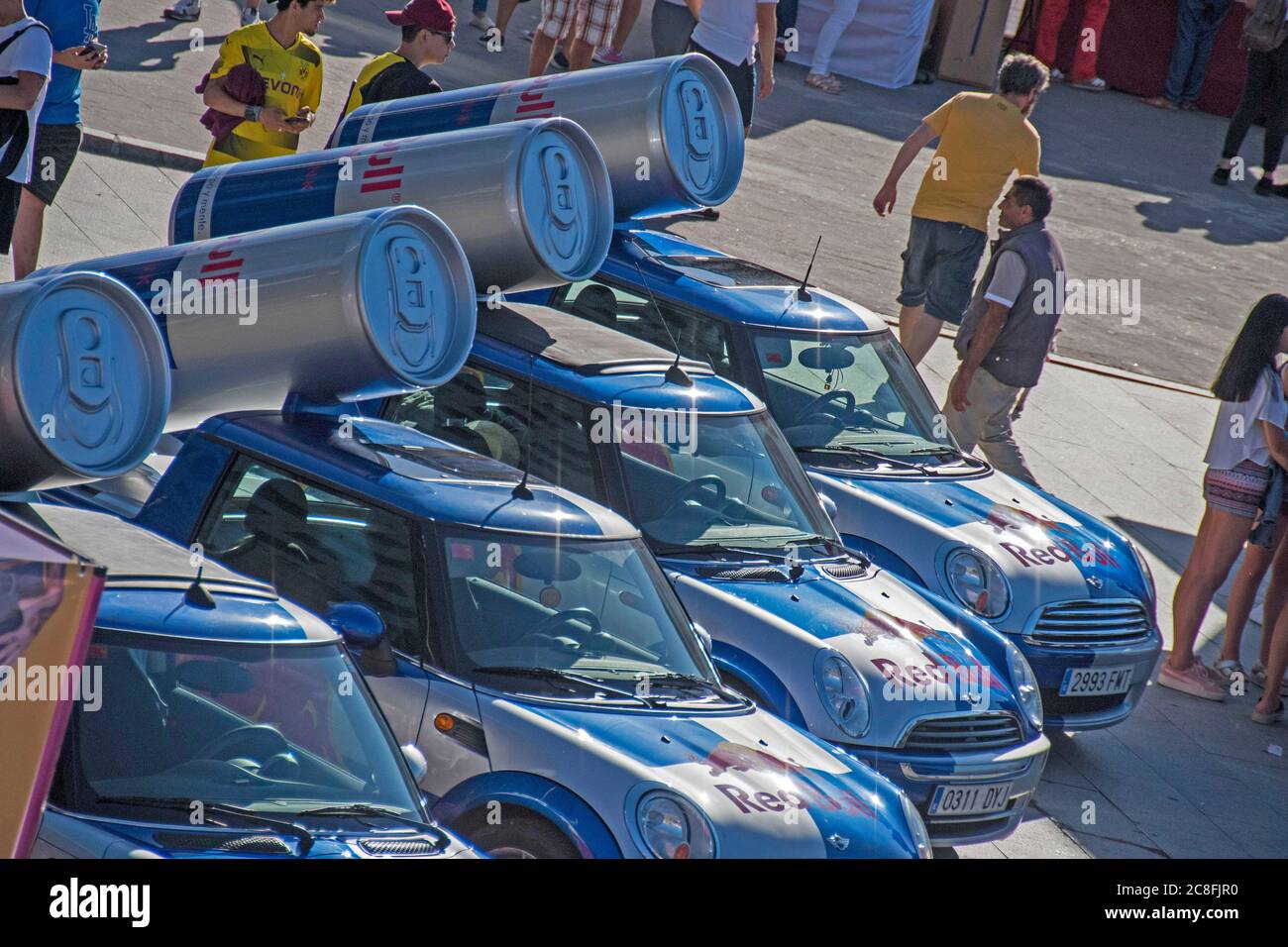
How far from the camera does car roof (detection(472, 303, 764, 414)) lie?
757 cm

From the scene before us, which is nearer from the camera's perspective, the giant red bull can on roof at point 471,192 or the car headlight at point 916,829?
the car headlight at point 916,829

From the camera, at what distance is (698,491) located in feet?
24.8

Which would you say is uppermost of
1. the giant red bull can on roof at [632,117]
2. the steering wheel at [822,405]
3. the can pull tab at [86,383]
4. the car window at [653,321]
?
the giant red bull can on roof at [632,117]

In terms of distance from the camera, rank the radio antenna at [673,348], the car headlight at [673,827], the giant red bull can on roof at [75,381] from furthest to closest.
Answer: the radio antenna at [673,348] → the car headlight at [673,827] → the giant red bull can on roof at [75,381]

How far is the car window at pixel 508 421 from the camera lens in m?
7.47

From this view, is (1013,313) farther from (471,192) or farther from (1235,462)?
(471,192)

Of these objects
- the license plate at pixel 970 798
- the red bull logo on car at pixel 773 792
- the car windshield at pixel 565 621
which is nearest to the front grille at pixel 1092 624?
the license plate at pixel 970 798

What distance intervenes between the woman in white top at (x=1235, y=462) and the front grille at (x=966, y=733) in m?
2.87

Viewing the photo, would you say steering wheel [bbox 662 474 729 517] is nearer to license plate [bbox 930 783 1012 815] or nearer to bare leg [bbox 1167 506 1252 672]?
license plate [bbox 930 783 1012 815]

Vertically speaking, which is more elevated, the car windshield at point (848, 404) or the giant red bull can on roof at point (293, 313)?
the giant red bull can on roof at point (293, 313)

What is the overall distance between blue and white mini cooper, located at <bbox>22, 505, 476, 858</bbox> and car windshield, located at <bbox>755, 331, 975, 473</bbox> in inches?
171

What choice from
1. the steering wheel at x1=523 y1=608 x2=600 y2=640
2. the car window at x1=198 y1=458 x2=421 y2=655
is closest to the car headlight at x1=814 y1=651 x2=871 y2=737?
the steering wheel at x1=523 y1=608 x2=600 y2=640

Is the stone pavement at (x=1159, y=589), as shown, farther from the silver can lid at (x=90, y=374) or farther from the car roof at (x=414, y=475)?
the silver can lid at (x=90, y=374)
